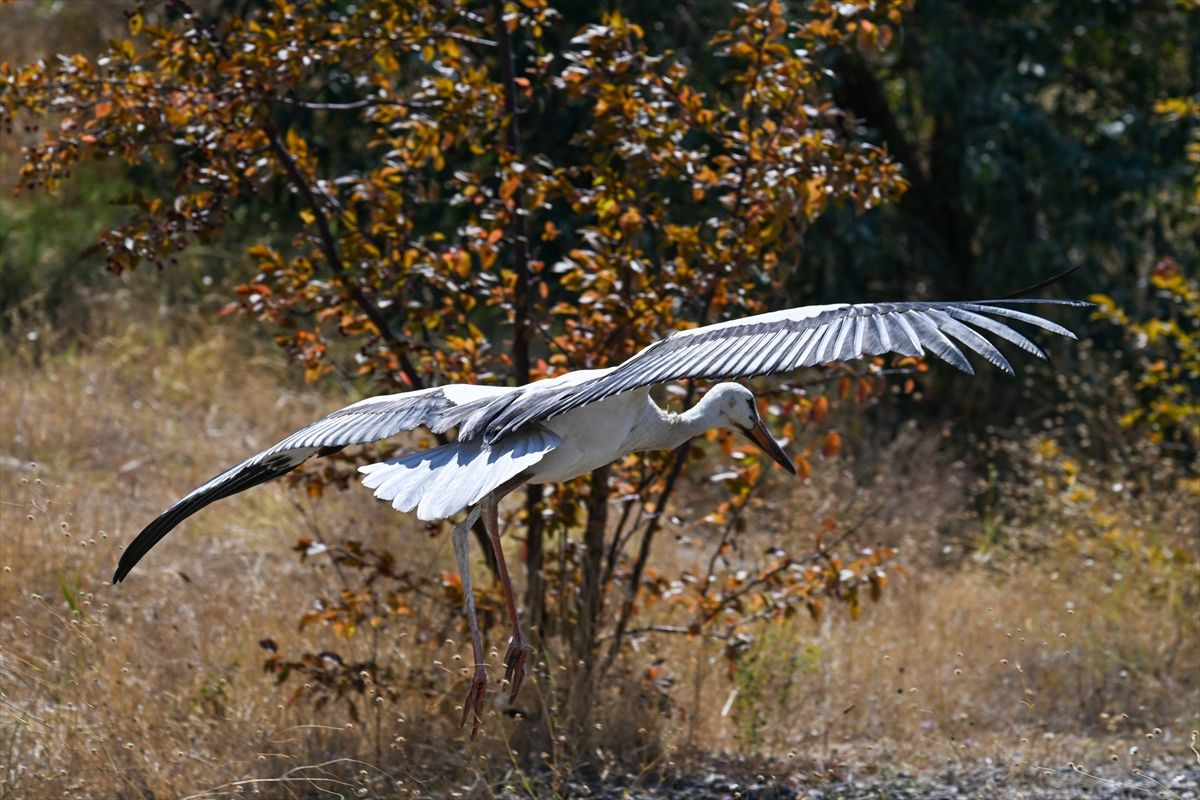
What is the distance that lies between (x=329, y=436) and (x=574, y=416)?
0.79 m

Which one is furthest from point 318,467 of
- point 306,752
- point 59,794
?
point 59,794

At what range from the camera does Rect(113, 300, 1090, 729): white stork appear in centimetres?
409

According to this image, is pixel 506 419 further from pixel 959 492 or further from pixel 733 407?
pixel 959 492

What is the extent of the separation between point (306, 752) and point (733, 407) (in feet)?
6.72

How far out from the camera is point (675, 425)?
199 inches

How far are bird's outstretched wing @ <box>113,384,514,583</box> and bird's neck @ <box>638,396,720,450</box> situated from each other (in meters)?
0.49

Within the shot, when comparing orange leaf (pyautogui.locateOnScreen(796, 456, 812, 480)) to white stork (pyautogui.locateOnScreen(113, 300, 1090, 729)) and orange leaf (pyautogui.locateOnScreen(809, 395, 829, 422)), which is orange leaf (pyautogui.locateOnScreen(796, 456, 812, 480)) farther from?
white stork (pyautogui.locateOnScreen(113, 300, 1090, 729))

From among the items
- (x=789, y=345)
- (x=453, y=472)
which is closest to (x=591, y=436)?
(x=453, y=472)

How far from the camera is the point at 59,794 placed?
5059 mm

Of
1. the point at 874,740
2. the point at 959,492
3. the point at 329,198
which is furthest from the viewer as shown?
the point at 959,492

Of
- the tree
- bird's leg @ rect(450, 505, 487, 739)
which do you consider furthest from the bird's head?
bird's leg @ rect(450, 505, 487, 739)

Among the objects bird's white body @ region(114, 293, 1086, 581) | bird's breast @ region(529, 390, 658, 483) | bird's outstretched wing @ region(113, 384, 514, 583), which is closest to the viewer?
bird's white body @ region(114, 293, 1086, 581)

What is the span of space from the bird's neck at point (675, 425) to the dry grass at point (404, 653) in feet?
3.16

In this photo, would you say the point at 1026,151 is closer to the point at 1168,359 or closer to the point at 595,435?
the point at 1168,359
